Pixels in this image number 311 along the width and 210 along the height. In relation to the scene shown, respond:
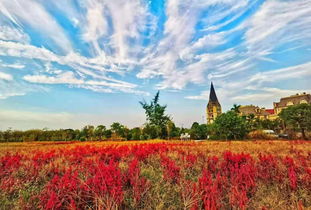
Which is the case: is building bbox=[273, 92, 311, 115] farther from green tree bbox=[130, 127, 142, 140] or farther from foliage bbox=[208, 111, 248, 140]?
green tree bbox=[130, 127, 142, 140]

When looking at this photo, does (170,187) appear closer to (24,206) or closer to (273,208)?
(273,208)

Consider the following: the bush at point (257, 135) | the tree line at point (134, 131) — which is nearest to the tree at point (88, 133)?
the tree line at point (134, 131)

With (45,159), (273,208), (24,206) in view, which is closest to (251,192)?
(273,208)

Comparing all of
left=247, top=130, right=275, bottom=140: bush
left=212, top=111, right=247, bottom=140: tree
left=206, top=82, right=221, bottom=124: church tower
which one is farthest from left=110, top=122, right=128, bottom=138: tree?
left=206, top=82, right=221, bottom=124: church tower

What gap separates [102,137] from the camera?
1133 inches

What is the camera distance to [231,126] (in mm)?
22672

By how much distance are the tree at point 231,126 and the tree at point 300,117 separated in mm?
6515

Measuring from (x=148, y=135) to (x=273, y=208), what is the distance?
25.5 metres

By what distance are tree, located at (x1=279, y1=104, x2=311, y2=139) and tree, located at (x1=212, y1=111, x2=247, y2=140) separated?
21.4ft

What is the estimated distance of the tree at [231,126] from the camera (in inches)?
880

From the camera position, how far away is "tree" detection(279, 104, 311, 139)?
2189cm

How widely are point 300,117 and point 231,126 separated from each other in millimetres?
9303

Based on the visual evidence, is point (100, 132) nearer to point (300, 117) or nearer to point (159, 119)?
point (159, 119)

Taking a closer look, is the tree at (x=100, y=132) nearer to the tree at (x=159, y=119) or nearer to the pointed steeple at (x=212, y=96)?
the tree at (x=159, y=119)
